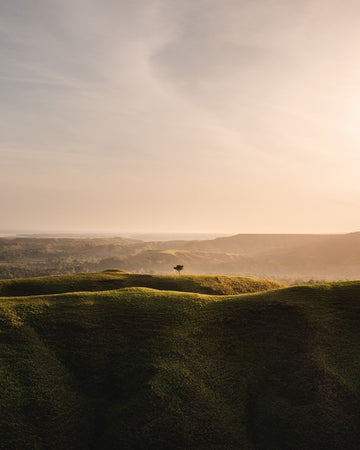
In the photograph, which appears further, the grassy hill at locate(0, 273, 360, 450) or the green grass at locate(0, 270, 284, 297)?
the green grass at locate(0, 270, 284, 297)

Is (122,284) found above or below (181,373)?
above

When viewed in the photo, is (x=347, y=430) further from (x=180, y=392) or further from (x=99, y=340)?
(x=99, y=340)

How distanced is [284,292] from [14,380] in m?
38.7

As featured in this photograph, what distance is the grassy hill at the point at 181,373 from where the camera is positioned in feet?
91.5

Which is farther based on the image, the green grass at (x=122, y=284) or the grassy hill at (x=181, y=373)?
the green grass at (x=122, y=284)

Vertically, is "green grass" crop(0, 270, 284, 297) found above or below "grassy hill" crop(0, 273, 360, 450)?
above

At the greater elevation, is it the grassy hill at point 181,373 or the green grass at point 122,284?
the green grass at point 122,284

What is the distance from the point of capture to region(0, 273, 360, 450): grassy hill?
27875 mm

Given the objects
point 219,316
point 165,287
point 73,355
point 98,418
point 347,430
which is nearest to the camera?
point 347,430

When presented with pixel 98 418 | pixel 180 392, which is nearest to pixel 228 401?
pixel 180 392

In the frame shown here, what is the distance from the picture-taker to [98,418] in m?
30.1

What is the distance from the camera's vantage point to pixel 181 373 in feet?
109

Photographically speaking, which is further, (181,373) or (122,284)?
(122,284)

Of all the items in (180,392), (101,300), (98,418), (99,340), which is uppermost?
(101,300)
